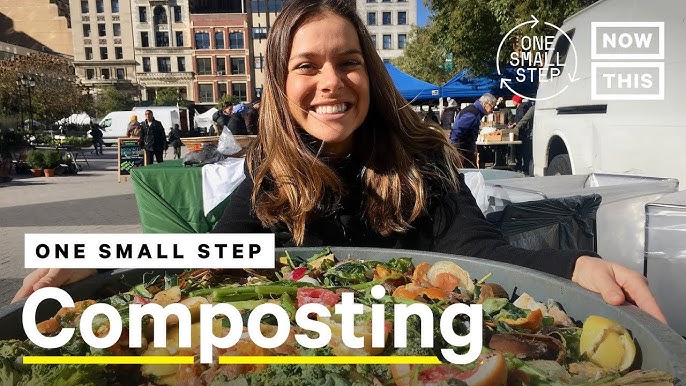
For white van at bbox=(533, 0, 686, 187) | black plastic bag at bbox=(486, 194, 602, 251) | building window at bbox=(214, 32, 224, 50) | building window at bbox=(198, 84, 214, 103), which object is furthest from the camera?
building window at bbox=(198, 84, 214, 103)

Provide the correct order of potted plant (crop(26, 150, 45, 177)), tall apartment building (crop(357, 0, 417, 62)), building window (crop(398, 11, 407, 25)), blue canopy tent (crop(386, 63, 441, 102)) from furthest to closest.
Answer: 1. building window (crop(398, 11, 407, 25))
2. tall apartment building (crop(357, 0, 417, 62))
3. potted plant (crop(26, 150, 45, 177))
4. blue canopy tent (crop(386, 63, 441, 102))

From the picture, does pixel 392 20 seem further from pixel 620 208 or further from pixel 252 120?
pixel 620 208

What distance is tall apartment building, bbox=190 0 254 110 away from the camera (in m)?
70.0

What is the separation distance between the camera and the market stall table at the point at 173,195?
485 cm

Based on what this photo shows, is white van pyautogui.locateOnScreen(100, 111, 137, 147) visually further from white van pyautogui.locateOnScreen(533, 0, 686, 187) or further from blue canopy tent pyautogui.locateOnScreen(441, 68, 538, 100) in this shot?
white van pyautogui.locateOnScreen(533, 0, 686, 187)

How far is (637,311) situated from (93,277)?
1.14m

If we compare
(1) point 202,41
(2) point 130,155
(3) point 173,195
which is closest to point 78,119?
(1) point 202,41

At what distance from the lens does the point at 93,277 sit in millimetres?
1269

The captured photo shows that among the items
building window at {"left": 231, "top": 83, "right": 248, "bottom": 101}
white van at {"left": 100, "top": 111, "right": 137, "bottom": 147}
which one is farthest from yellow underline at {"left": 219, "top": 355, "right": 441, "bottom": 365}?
building window at {"left": 231, "top": 83, "right": 248, "bottom": 101}

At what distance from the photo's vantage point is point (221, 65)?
235 ft

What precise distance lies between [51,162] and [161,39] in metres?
62.0

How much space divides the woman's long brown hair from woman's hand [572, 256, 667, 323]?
0.74 metres

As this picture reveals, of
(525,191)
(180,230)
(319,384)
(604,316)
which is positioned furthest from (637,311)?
(180,230)

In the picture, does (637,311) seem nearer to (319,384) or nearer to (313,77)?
(319,384)
